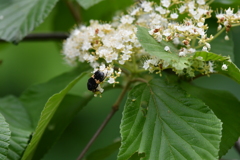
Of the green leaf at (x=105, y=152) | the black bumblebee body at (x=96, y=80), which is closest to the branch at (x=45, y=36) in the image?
the green leaf at (x=105, y=152)

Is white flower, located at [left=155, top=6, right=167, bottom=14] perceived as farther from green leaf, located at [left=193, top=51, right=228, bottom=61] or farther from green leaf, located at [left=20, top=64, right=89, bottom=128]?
green leaf, located at [left=20, top=64, right=89, bottom=128]

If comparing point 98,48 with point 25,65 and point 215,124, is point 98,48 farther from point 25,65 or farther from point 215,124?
point 25,65

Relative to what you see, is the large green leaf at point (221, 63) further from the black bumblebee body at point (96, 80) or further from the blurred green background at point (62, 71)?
the blurred green background at point (62, 71)

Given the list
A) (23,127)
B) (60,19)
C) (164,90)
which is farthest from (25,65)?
(164,90)

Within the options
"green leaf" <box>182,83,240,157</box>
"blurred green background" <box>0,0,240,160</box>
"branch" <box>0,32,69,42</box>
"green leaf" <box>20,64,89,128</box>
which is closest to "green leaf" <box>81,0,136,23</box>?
"blurred green background" <box>0,0,240,160</box>

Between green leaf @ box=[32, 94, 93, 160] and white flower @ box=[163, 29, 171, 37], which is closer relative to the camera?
white flower @ box=[163, 29, 171, 37]

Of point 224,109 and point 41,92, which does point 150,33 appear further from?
point 41,92

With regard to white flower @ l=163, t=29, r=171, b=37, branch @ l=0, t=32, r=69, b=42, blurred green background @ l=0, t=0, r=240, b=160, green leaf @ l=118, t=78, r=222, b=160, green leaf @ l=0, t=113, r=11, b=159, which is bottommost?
blurred green background @ l=0, t=0, r=240, b=160
